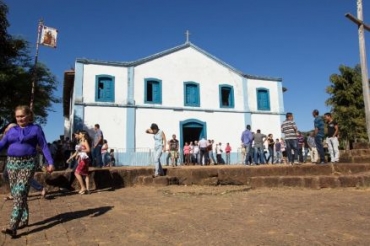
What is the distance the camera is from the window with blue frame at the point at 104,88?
18188mm

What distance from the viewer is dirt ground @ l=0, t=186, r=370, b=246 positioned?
335cm

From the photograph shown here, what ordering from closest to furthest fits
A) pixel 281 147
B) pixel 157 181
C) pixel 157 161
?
pixel 157 181, pixel 157 161, pixel 281 147

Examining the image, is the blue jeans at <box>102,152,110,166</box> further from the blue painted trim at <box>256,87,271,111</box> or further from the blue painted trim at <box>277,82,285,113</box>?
the blue painted trim at <box>277,82,285,113</box>

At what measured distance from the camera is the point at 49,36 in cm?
1450

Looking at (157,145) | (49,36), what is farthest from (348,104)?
(49,36)

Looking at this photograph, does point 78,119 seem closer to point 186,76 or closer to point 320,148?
point 186,76

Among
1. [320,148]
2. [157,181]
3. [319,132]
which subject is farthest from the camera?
[319,132]

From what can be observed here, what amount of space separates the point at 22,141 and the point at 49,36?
39.7 feet

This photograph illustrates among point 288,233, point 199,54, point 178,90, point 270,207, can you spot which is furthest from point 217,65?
point 288,233

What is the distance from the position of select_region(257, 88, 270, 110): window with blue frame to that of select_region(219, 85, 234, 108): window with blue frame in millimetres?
2112

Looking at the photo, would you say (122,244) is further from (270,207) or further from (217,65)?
(217,65)

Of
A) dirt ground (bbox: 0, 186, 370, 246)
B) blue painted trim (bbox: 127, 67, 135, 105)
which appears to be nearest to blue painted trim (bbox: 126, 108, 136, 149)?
blue painted trim (bbox: 127, 67, 135, 105)

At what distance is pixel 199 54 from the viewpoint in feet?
70.2

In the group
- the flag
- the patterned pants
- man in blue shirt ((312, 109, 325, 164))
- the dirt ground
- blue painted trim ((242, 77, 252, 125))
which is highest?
the flag
